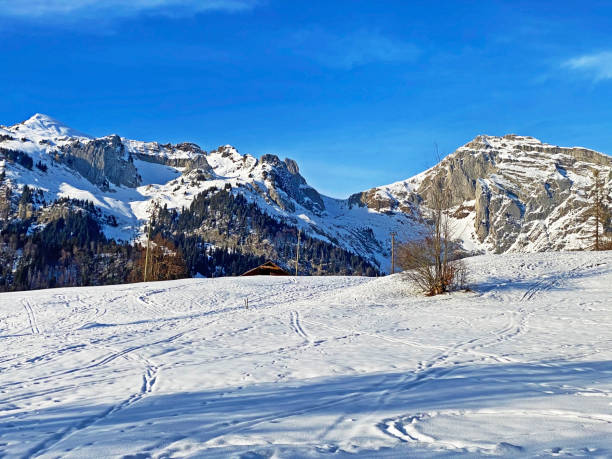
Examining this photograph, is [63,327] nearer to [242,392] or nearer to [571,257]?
[242,392]

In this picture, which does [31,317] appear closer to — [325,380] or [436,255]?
[325,380]

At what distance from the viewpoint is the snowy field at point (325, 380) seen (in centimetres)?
674

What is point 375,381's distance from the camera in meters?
11.0

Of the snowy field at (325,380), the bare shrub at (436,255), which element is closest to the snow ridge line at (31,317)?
the snowy field at (325,380)

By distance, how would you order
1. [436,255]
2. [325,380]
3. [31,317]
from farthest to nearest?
1. [436,255]
2. [31,317]
3. [325,380]

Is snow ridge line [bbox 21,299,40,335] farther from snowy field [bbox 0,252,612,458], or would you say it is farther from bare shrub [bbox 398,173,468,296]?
bare shrub [bbox 398,173,468,296]

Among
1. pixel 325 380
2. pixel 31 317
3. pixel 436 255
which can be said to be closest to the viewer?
pixel 325 380

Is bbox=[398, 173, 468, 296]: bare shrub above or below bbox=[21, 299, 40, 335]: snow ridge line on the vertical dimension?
above

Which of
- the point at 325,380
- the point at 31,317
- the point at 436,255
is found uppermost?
the point at 436,255

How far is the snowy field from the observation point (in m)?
6.74

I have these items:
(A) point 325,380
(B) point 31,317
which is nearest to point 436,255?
(A) point 325,380

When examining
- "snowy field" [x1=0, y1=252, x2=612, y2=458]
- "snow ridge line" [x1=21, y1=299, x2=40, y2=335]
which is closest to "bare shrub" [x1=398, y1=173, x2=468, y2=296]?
"snowy field" [x1=0, y1=252, x2=612, y2=458]

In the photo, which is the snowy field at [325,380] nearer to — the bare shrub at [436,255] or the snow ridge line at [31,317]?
the snow ridge line at [31,317]

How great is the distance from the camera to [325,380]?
11.4 meters
